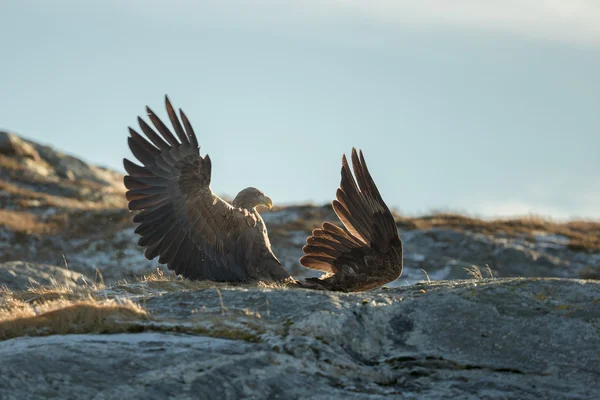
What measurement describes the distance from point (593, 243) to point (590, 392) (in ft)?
73.4

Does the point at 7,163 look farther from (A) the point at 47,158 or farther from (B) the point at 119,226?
(B) the point at 119,226

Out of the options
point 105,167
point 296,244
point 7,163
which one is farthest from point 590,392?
point 105,167

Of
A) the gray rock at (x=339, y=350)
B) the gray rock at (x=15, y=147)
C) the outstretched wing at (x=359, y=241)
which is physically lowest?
the gray rock at (x=339, y=350)

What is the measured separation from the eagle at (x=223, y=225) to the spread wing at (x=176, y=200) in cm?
1

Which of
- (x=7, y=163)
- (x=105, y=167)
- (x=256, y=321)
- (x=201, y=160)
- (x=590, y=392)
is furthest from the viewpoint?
(x=105, y=167)

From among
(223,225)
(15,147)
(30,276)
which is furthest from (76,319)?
(15,147)

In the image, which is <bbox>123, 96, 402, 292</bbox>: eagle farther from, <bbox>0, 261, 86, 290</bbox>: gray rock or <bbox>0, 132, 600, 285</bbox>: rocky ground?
<bbox>0, 132, 600, 285</bbox>: rocky ground

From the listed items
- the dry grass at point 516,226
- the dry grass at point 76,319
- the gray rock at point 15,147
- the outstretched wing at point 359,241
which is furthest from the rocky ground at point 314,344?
the gray rock at point 15,147

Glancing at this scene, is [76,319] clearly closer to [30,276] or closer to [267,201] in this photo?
[267,201]

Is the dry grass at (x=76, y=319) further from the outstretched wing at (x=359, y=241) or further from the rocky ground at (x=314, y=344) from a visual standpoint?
the outstretched wing at (x=359, y=241)

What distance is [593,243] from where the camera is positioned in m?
27.2

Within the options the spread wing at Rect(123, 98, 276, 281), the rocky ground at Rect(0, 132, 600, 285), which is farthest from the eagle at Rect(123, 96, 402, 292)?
the rocky ground at Rect(0, 132, 600, 285)

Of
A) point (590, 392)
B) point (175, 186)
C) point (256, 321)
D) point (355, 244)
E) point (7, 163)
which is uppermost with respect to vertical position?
point (7, 163)

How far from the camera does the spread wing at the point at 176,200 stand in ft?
33.7
